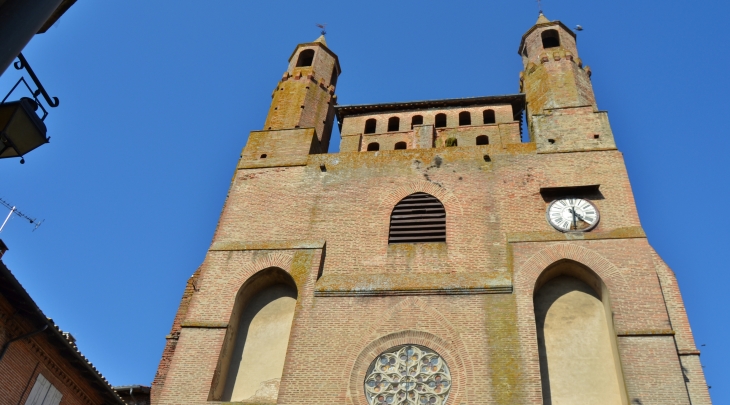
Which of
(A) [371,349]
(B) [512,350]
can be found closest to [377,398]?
(A) [371,349]

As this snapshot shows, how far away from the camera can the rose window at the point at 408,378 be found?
503 inches

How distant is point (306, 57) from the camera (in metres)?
23.8

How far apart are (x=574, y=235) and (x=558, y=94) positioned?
607cm

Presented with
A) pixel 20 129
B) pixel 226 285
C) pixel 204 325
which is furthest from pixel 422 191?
pixel 20 129

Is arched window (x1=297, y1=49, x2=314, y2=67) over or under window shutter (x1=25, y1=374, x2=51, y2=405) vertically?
over

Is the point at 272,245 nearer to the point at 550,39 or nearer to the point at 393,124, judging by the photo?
the point at 393,124

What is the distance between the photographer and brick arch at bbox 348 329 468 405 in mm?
12664

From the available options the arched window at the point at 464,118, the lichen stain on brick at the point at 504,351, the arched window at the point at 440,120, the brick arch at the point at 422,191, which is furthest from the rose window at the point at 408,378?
the arched window at the point at 464,118

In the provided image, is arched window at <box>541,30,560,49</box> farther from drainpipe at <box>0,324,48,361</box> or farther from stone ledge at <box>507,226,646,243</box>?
drainpipe at <box>0,324,48,361</box>

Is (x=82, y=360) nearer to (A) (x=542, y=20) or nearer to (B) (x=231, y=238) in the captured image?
(B) (x=231, y=238)

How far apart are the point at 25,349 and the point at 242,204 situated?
655cm

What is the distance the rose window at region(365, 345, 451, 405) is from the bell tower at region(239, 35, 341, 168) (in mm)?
7036

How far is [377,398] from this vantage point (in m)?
12.8

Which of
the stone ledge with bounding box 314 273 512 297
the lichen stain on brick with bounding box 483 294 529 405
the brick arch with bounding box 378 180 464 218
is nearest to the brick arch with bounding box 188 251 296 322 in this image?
the stone ledge with bounding box 314 273 512 297
